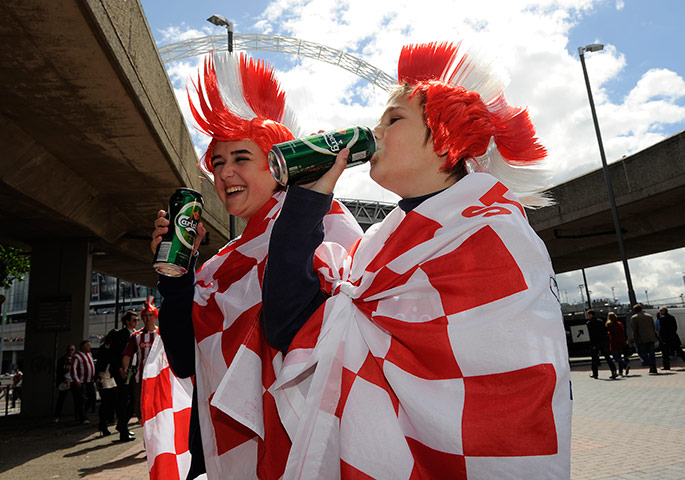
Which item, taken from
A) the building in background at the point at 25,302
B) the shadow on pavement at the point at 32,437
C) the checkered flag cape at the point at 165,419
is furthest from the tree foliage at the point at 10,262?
the building in background at the point at 25,302

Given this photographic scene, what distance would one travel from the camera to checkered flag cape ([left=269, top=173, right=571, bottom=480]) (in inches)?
41.6

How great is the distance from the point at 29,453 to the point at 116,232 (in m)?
6.24

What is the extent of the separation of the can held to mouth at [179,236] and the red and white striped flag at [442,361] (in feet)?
2.21

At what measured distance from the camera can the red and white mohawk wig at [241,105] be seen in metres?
2.07

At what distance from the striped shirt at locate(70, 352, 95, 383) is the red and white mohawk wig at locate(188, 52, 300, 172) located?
9.73m

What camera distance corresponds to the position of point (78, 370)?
403 inches

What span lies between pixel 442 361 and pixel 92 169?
8.96 metres

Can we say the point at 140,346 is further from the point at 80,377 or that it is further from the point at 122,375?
the point at 80,377

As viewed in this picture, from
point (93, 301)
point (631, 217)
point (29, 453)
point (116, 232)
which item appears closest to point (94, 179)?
point (116, 232)

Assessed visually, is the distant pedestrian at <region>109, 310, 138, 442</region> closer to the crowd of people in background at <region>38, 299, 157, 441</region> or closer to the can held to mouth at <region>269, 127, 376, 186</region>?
the crowd of people in background at <region>38, 299, 157, 441</region>

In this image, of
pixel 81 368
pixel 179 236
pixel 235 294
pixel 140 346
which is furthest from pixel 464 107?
pixel 81 368

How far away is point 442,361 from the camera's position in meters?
1.14

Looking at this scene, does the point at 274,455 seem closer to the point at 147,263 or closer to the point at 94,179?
the point at 94,179

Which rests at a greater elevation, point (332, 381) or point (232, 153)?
point (232, 153)
